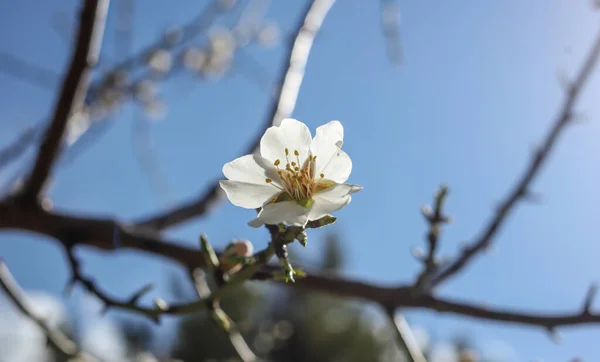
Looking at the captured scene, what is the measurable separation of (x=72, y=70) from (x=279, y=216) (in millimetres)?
1054

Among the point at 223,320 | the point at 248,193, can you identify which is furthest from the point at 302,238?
the point at 223,320

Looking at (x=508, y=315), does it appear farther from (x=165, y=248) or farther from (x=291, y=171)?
(x=165, y=248)

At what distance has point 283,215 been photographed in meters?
0.72

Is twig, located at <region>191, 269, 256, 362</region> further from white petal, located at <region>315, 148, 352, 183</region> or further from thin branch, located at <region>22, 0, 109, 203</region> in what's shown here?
thin branch, located at <region>22, 0, 109, 203</region>

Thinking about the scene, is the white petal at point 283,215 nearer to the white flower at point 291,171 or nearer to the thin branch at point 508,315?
the white flower at point 291,171

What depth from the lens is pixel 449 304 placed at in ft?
4.30

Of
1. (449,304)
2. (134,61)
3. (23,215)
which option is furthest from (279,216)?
(134,61)

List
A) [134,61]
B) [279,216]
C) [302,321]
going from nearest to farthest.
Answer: [279,216], [134,61], [302,321]

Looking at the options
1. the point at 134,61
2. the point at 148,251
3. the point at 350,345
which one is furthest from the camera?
the point at 350,345

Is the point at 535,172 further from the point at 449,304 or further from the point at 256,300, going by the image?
the point at 256,300

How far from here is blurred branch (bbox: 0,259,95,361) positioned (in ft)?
4.96

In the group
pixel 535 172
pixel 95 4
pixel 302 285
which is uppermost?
pixel 95 4

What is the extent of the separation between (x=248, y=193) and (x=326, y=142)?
5.9 inches

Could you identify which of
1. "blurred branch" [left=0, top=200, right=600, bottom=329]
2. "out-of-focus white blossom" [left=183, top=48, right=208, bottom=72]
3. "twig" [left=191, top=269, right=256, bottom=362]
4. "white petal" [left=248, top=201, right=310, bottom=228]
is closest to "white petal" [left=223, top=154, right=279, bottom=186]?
"white petal" [left=248, top=201, right=310, bottom=228]
